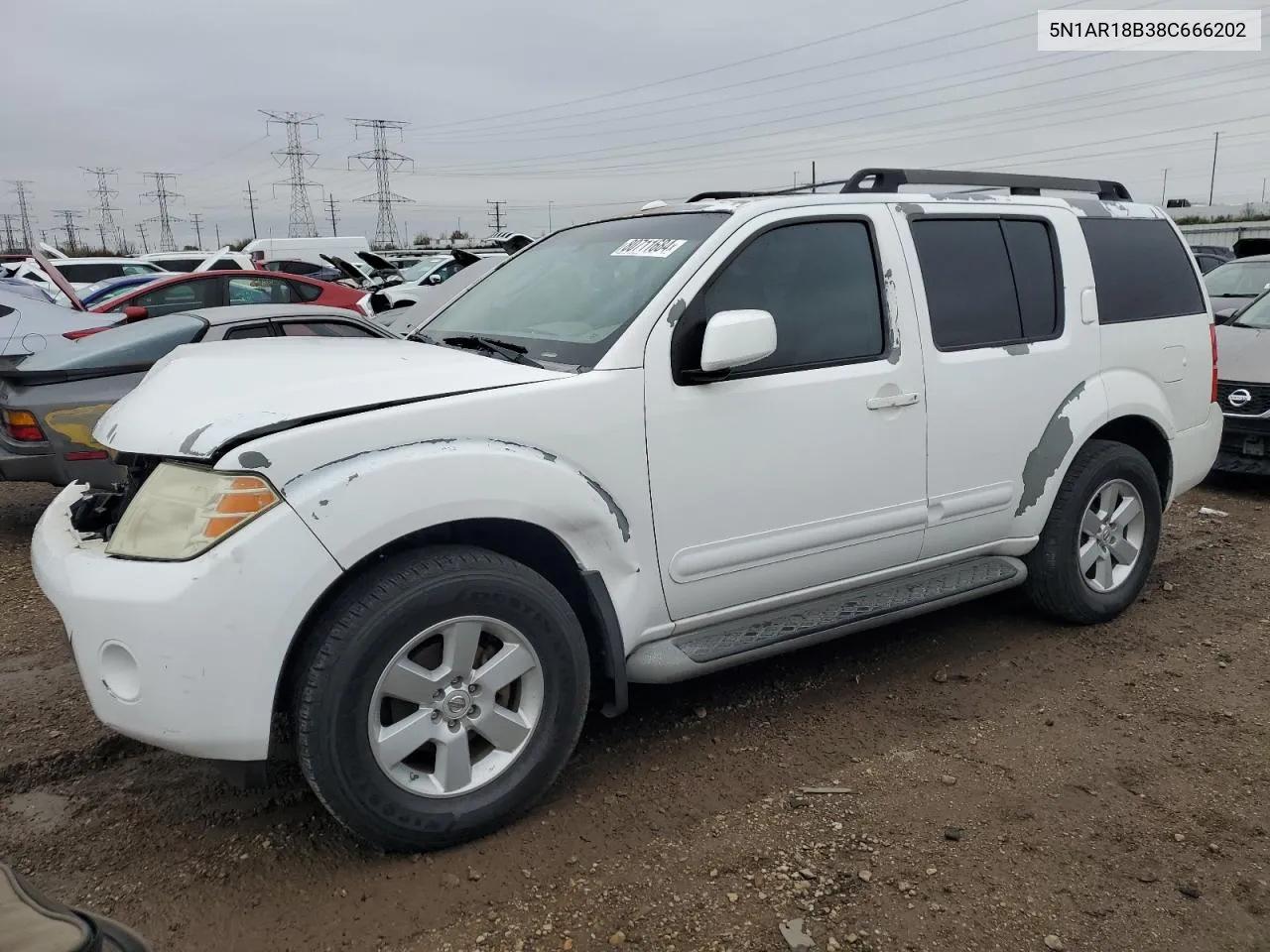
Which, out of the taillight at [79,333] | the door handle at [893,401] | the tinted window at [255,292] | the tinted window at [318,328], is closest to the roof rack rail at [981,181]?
the door handle at [893,401]

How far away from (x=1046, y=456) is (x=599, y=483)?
2.12 meters

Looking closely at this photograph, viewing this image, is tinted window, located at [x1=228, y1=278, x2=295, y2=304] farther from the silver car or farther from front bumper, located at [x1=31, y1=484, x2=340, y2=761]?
front bumper, located at [x1=31, y1=484, x2=340, y2=761]

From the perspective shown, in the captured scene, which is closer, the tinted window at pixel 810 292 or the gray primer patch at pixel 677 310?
the gray primer patch at pixel 677 310

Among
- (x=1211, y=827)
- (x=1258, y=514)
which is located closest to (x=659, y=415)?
(x=1211, y=827)

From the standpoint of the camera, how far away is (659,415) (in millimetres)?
2990

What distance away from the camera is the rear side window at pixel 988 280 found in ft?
12.2

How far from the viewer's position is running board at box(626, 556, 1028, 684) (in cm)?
307

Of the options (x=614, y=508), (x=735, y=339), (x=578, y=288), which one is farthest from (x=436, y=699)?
(x=578, y=288)

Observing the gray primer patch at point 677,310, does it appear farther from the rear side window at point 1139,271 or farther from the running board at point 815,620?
the rear side window at point 1139,271

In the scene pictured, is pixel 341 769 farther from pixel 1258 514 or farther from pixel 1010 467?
pixel 1258 514

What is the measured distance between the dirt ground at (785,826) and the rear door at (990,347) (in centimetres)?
76

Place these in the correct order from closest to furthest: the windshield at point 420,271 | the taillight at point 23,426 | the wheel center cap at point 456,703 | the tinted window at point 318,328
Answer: the wheel center cap at point 456,703 < the taillight at point 23,426 < the tinted window at point 318,328 < the windshield at point 420,271

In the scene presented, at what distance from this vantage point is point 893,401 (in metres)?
3.49

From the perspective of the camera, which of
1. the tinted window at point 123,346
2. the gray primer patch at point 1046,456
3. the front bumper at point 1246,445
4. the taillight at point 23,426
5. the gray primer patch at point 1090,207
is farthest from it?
the front bumper at point 1246,445
